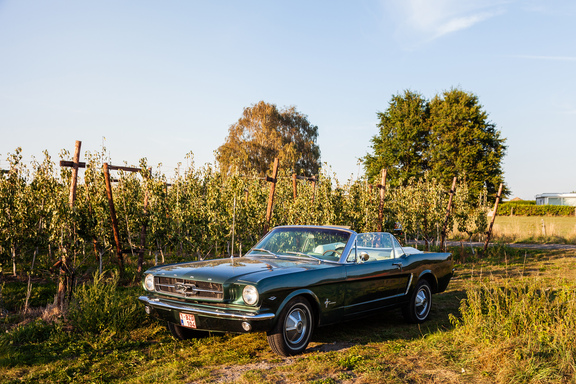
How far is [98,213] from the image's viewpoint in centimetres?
1069

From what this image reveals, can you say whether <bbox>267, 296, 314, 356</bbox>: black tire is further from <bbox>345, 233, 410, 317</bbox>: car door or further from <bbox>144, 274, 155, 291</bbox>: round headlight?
<bbox>144, 274, 155, 291</bbox>: round headlight

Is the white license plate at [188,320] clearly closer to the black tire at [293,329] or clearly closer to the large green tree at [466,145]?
the black tire at [293,329]

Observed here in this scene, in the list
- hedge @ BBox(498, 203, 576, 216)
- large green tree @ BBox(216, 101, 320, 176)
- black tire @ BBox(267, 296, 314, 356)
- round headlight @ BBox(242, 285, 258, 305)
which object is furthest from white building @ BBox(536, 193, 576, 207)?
round headlight @ BBox(242, 285, 258, 305)

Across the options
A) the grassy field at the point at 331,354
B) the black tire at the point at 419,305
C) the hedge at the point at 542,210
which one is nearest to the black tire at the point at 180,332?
the grassy field at the point at 331,354

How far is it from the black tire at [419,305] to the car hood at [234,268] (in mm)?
2127

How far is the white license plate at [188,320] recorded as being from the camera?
Answer: 17.2ft

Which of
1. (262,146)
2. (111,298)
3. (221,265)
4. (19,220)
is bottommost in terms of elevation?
(111,298)

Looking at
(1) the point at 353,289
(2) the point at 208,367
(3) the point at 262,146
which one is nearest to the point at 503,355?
(1) the point at 353,289

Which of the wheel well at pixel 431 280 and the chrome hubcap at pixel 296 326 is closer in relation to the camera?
the chrome hubcap at pixel 296 326

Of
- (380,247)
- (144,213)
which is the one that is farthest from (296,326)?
(144,213)

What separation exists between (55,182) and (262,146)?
35.8 m

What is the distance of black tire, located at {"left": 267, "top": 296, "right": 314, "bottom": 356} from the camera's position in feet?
17.1

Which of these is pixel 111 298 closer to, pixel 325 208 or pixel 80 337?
pixel 80 337

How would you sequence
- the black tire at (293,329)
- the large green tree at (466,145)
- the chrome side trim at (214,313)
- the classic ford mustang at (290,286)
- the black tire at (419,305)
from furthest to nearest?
the large green tree at (466,145) → the black tire at (419,305) → the black tire at (293,329) → the classic ford mustang at (290,286) → the chrome side trim at (214,313)
